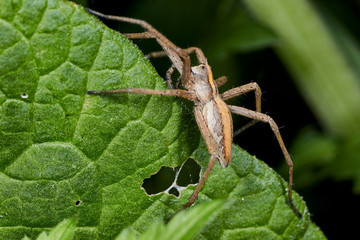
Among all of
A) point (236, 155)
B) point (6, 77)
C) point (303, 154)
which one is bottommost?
point (303, 154)

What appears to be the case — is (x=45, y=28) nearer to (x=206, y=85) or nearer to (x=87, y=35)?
(x=87, y=35)

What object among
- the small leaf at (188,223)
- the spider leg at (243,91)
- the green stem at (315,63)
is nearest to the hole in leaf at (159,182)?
the spider leg at (243,91)

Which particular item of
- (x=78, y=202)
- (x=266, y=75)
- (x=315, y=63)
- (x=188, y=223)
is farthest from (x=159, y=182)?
(x=315, y=63)

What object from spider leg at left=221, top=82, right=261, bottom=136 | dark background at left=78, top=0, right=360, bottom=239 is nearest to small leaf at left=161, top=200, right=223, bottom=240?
spider leg at left=221, top=82, right=261, bottom=136

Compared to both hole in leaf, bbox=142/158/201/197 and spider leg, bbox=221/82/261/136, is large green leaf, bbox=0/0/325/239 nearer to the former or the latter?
hole in leaf, bbox=142/158/201/197

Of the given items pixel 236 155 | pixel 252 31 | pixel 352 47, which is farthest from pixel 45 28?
pixel 352 47

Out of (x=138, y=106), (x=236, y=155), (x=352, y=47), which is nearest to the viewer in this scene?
(x=138, y=106)
